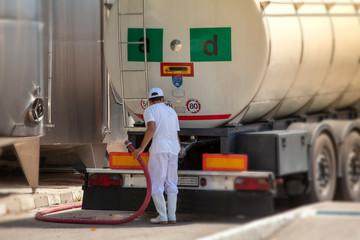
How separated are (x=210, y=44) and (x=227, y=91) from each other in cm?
55

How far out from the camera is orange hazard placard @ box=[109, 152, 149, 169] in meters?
8.14

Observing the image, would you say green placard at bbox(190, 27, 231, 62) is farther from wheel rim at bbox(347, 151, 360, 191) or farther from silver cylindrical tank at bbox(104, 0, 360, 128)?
wheel rim at bbox(347, 151, 360, 191)

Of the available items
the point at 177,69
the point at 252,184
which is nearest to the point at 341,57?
the point at 177,69

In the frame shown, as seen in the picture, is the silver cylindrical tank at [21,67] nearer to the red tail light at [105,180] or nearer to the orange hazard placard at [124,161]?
the red tail light at [105,180]

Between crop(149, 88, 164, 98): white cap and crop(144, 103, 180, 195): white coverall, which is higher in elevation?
crop(149, 88, 164, 98): white cap

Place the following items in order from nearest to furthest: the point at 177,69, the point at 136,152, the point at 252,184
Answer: the point at 252,184 → the point at 136,152 → the point at 177,69

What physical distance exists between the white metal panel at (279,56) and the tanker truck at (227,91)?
0.01 metres

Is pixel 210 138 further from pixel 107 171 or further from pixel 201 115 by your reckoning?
pixel 107 171

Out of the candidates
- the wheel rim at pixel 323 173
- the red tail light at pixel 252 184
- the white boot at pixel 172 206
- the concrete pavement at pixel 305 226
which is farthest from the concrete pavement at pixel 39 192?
the wheel rim at pixel 323 173

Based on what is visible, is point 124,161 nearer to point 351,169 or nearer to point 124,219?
point 124,219

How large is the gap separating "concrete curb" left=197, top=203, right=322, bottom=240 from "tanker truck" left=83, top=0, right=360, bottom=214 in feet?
1.21

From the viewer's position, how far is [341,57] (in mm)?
9297

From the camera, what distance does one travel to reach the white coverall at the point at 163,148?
7.75 metres

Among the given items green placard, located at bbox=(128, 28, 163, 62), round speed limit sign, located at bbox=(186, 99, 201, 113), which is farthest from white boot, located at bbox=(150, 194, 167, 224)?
green placard, located at bbox=(128, 28, 163, 62)
